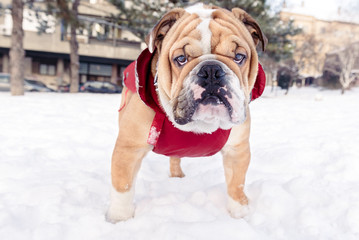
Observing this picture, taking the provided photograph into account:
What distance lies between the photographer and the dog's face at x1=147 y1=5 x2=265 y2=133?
56.2 inches

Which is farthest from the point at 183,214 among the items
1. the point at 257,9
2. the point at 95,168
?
the point at 257,9

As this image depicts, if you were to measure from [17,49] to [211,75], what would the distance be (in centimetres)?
1016

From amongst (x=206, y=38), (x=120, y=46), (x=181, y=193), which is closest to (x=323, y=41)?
(x=120, y=46)

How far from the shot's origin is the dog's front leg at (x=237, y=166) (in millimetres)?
1909

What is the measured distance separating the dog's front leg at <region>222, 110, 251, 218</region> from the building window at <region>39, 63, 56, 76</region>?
26557 mm

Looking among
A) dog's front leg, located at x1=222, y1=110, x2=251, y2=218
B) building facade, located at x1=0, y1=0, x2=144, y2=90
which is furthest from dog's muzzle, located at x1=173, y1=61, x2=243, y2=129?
building facade, located at x1=0, y1=0, x2=144, y2=90

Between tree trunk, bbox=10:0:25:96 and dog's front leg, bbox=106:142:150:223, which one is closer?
dog's front leg, bbox=106:142:150:223

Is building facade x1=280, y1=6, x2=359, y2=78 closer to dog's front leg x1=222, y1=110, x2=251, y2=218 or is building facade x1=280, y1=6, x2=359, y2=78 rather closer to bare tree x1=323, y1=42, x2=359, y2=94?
bare tree x1=323, y1=42, x2=359, y2=94

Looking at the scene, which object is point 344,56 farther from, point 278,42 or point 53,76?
point 53,76

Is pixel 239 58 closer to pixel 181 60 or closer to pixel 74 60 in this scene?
pixel 181 60

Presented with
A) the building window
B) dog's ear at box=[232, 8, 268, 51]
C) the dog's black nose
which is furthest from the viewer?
the building window

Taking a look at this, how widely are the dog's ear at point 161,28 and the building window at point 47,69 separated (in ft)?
86.7

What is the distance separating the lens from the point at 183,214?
6.26 ft

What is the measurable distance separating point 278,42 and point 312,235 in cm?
1542
